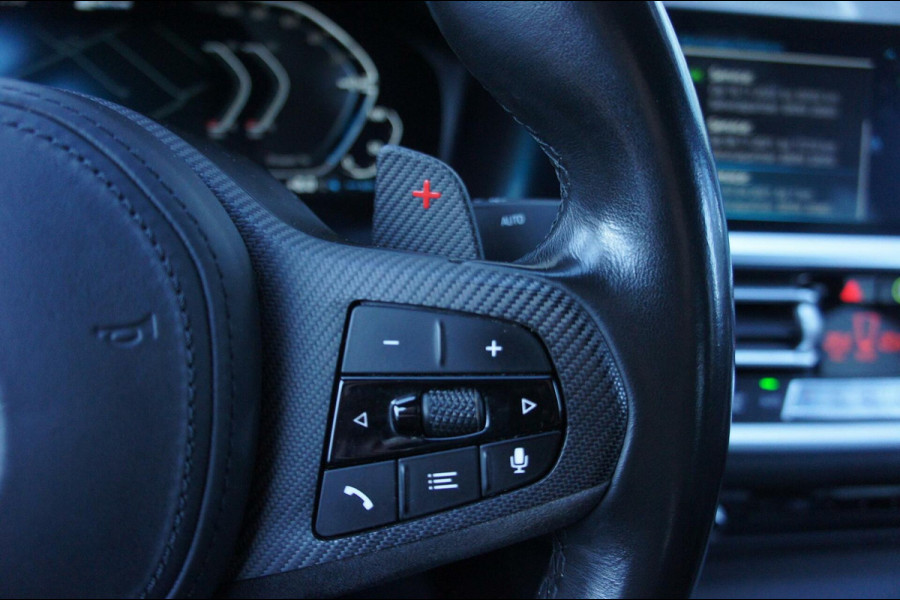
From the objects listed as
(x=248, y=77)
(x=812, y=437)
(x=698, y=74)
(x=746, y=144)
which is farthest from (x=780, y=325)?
(x=248, y=77)

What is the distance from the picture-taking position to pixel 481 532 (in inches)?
19.3

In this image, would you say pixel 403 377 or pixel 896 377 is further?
pixel 896 377

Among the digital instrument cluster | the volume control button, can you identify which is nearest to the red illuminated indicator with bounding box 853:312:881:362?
the digital instrument cluster

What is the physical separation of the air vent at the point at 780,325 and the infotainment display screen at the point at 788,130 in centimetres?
16

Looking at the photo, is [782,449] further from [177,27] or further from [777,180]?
[177,27]

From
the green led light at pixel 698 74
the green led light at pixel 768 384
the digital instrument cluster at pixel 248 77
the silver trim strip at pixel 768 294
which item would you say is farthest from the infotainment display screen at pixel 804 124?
the digital instrument cluster at pixel 248 77

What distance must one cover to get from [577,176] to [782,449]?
0.88 metres

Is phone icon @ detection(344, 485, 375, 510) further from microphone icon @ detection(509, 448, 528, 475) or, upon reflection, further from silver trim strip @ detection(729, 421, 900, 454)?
silver trim strip @ detection(729, 421, 900, 454)

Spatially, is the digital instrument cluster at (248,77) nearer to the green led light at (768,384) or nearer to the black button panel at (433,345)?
the green led light at (768,384)

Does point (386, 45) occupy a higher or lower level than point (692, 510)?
higher

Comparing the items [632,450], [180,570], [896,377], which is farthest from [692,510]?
[896,377]

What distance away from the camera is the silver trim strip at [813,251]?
1.23 metres

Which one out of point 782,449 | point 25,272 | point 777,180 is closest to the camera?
point 25,272

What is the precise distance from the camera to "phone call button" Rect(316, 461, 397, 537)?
0.48 meters
